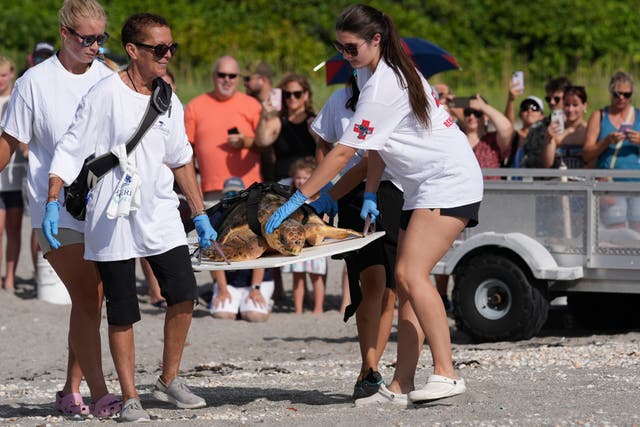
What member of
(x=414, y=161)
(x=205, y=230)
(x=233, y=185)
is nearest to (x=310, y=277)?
(x=233, y=185)

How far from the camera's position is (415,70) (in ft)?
19.1

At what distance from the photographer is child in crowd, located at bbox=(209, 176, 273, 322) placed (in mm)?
10578

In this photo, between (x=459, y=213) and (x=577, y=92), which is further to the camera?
(x=577, y=92)

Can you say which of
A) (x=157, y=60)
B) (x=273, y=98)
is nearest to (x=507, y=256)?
(x=273, y=98)

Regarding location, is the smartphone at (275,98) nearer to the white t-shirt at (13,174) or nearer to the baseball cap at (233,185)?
the baseball cap at (233,185)

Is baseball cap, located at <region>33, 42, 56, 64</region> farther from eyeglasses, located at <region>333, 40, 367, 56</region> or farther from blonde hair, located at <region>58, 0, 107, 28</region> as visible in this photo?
eyeglasses, located at <region>333, 40, 367, 56</region>

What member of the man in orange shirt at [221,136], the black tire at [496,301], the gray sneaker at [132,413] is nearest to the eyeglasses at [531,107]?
the black tire at [496,301]

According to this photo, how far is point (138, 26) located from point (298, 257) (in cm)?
134

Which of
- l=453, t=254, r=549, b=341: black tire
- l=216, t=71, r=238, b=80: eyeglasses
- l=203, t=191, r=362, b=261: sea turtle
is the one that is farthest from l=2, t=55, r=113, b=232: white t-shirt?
l=216, t=71, r=238, b=80: eyeglasses

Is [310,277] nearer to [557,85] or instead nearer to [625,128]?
[557,85]

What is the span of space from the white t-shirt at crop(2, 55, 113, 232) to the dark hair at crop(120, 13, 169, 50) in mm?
483

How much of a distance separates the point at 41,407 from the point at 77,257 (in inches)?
49.2

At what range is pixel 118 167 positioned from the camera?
18.4ft

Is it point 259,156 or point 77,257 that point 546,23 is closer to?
point 259,156
